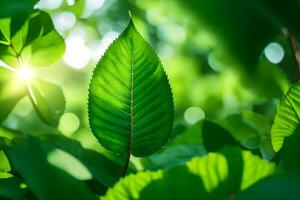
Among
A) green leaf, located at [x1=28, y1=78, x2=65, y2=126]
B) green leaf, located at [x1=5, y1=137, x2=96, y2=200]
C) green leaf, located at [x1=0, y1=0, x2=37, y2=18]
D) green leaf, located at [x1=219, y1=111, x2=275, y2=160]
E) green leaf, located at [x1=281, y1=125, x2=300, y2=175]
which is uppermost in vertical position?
green leaf, located at [x1=0, y1=0, x2=37, y2=18]

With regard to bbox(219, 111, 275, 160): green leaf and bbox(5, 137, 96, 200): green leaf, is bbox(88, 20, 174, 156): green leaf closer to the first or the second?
bbox(5, 137, 96, 200): green leaf

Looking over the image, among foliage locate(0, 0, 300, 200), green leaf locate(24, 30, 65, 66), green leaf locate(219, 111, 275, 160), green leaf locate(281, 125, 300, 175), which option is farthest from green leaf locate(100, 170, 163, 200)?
green leaf locate(219, 111, 275, 160)

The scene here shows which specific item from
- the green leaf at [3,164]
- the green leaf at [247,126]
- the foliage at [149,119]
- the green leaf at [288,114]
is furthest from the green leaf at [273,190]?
the green leaf at [247,126]

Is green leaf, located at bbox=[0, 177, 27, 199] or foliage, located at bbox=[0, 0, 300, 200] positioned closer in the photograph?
foliage, located at bbox=[0, 0, 300, 200]

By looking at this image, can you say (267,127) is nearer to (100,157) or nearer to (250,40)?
(100,157)

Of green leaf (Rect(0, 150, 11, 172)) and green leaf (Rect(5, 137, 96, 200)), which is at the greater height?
green leaf (Rect(5, 137, 96, 200))

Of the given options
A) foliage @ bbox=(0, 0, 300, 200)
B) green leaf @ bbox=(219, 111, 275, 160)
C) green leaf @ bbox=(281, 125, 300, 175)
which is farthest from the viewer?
green leaf @ bbox=(219, 111, 275, 160)

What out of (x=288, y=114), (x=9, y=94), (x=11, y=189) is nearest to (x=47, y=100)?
(x=9, y=94)

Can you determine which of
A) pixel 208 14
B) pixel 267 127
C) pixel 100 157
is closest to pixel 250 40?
pixel 208 14
